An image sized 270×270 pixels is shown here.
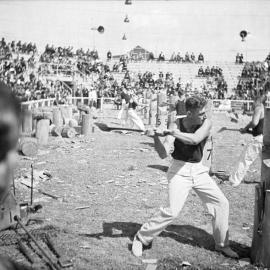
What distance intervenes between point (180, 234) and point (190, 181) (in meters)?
1.23

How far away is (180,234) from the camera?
5.66 m

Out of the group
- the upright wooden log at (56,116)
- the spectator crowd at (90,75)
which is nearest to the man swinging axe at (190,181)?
the upright wooden log at (56,116)

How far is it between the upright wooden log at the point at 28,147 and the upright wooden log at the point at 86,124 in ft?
13.2

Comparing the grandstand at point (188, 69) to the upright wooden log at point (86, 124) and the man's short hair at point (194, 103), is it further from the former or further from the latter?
the man's short hair at point (194, 103)

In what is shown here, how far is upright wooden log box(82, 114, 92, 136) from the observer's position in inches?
591

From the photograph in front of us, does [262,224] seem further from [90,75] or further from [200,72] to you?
[200,72]

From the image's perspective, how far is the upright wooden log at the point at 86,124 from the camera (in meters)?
15.0

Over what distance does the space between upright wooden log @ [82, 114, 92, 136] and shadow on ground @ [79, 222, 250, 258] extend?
9311 mm

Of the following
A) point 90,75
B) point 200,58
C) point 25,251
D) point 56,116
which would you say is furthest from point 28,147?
point 200,58

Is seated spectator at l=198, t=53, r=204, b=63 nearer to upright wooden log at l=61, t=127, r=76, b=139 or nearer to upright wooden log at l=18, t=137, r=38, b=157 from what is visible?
upright wooden log at l=61, t=127, r=76, b=139

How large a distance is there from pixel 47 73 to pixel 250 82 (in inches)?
665

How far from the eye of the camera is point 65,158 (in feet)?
36.0

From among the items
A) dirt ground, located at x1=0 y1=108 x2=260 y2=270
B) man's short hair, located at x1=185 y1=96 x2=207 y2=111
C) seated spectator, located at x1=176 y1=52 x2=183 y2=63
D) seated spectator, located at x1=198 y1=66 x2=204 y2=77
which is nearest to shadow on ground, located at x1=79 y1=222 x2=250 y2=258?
dirt ground, located at x1=0 y1=108 x2=260 y2=270

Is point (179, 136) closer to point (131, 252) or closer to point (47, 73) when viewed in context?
point (131, 252)
